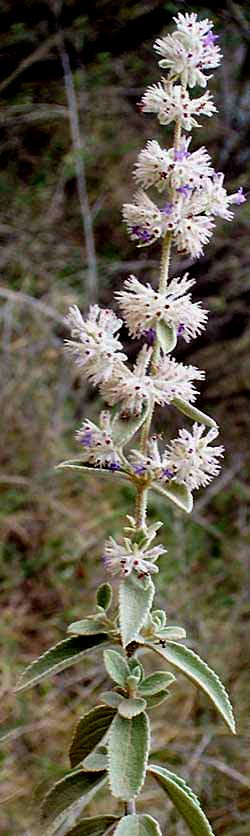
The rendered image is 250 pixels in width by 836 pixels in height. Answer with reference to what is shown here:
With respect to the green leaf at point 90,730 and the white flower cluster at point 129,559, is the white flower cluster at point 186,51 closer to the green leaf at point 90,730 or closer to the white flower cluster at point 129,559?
the white flower cluster at point 129,559

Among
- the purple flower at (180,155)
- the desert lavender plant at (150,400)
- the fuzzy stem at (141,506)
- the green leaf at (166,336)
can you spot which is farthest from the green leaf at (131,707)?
the purple flower at (180,155)

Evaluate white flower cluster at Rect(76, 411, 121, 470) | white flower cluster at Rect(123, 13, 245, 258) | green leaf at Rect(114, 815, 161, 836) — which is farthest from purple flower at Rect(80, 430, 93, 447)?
green leaf at Rect(114, 815, 161, 836)

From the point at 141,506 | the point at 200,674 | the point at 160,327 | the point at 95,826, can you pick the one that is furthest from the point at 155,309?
the point at 95,826

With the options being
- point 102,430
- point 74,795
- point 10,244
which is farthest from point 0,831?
point 10,244

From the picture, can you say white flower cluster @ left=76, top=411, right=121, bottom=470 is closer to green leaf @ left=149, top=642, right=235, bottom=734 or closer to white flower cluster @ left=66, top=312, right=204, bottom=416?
white flower cluster @ left=66, top=312, right=204, bottom=416

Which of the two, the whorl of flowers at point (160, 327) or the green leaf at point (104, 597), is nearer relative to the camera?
the whorl of flowers at point (160, 327)

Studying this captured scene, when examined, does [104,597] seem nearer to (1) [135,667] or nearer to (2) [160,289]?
(1) [135,667]

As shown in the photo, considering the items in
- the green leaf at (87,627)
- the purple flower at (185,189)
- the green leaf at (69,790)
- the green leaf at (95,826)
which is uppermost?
the purple flower at (185,189)

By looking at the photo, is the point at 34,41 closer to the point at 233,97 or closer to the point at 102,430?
the point at 233,97

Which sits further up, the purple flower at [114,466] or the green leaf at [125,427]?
the green leaf at [125,427]
